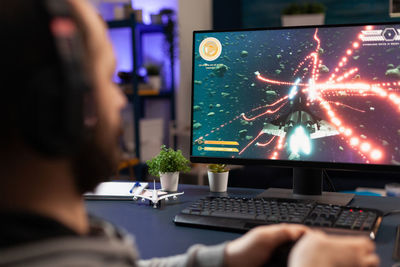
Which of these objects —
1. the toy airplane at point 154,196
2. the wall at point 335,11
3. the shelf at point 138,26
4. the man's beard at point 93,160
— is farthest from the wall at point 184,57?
the man's beard at point 93,160

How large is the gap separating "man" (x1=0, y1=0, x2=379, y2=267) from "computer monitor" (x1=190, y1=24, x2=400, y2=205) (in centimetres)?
73

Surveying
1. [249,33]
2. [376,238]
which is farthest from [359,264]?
[249,33]

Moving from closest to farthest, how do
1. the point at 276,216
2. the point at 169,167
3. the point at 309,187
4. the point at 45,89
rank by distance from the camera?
the point at 45,89
the point at 276,216
the point at 309,187
the point at 169,167

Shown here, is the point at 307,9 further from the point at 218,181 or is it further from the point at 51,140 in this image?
the point at 51,140

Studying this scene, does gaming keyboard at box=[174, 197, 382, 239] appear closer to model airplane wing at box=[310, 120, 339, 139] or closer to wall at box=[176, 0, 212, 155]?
model airplane wing at box=[310, 120, 339, 139]

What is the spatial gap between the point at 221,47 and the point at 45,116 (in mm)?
903

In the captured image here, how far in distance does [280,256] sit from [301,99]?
1.76 feet

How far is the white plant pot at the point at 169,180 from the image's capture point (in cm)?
144

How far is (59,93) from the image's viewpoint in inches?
19.5

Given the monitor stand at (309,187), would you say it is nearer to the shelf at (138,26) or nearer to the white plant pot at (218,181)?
the white plant pot at (218,181)

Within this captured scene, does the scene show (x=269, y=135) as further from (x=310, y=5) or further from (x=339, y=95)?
(x=310, y=5)

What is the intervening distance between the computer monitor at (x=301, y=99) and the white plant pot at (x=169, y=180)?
0.34ft

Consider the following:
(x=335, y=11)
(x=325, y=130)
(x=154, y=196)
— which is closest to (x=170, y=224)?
(x=154, y=196)

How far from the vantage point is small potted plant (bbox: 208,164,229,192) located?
56.7 inches
